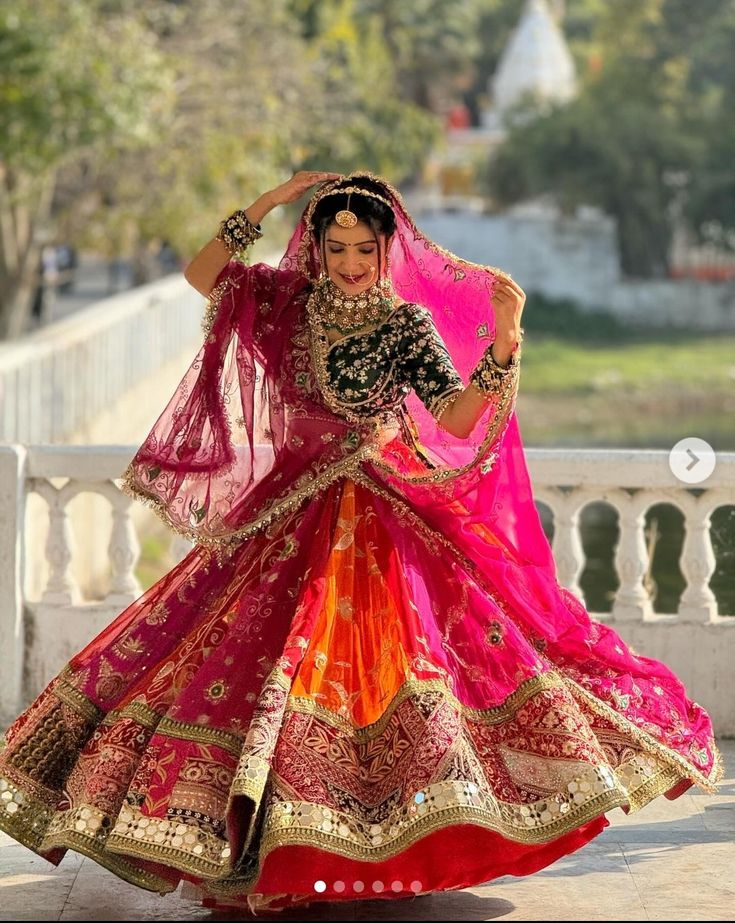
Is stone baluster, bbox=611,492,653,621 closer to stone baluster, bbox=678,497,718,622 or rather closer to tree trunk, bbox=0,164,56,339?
stone baluster, bbox=678,497,718,622

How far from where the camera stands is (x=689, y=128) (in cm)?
3778

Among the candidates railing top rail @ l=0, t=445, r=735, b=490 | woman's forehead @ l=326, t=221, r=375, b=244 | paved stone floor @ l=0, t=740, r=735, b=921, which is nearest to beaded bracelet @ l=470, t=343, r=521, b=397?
woman's forehead @ l=326, t=221, r=375, b=244

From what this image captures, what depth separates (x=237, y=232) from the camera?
420 cm

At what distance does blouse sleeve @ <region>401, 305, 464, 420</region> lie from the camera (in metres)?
3.91

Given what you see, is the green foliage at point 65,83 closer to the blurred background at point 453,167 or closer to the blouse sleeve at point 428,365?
the blurred background at point 453,167

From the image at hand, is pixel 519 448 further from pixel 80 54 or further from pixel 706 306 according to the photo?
pixel 706 306

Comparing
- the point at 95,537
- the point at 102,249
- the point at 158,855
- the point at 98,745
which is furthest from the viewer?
the point at 102,249

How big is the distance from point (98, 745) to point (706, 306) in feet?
116

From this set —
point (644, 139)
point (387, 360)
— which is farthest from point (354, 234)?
point (644, 139)

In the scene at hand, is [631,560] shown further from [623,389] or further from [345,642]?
[623,389]

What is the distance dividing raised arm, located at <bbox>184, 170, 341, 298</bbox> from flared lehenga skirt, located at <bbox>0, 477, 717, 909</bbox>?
2.09 feet

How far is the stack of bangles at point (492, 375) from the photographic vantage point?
386 centimetres

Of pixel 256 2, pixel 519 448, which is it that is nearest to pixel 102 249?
pixel 256 2

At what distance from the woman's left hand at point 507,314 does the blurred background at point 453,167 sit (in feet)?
6.25
